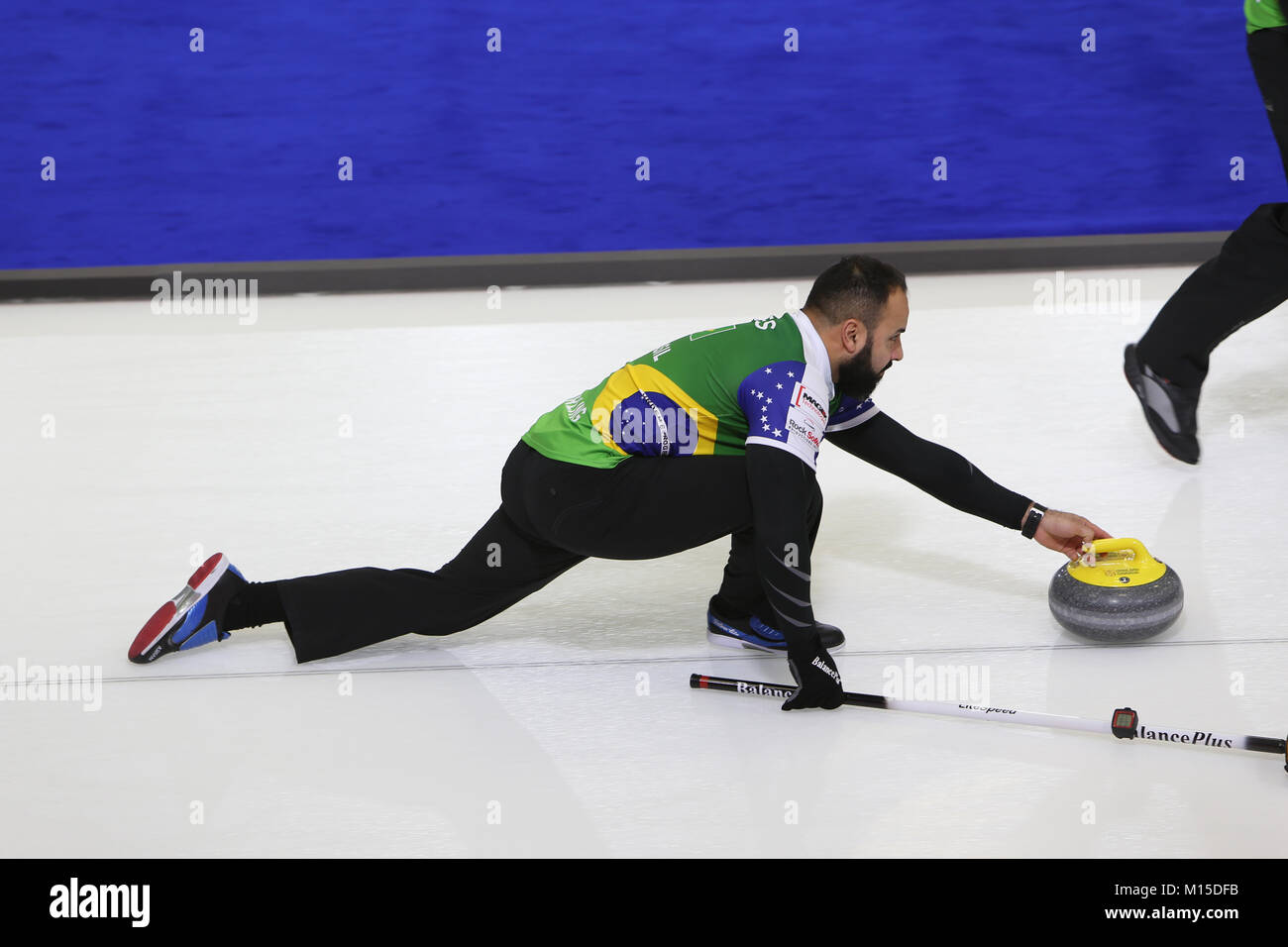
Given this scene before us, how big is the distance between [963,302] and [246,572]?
8.87ft

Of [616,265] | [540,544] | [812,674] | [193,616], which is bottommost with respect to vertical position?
[812,674]

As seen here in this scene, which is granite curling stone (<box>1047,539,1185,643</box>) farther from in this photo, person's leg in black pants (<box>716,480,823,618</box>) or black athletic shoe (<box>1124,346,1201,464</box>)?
black athletic shoe (<box>1124,346,1201,464</box>)

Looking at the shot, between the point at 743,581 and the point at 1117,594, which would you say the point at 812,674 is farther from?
the point at 1117,594

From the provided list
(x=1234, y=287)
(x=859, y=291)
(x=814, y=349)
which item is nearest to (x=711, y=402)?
(x=814, y=349)

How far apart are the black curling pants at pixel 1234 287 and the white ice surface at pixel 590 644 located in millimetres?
274

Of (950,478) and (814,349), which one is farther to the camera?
(950,478)

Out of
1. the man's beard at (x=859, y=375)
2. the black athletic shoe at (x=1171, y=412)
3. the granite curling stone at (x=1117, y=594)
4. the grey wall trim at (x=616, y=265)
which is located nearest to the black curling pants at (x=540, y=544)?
the man's beard at (x=859, y=375)

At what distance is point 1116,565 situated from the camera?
7.55 feet

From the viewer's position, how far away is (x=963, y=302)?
4.55 m

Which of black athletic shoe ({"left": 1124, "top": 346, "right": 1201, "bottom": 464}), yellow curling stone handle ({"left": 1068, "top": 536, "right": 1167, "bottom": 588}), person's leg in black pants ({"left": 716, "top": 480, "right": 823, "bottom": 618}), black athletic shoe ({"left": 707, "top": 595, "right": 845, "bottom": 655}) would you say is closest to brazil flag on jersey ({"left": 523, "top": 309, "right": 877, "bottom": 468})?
person's leg in black pants ({"left": 716, "top": 480, "right": 823, "bottom": 618})

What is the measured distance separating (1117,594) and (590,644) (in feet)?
3.04

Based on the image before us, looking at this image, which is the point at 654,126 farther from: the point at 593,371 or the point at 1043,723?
the point at 1043,723

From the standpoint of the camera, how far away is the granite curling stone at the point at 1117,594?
2254 mm
